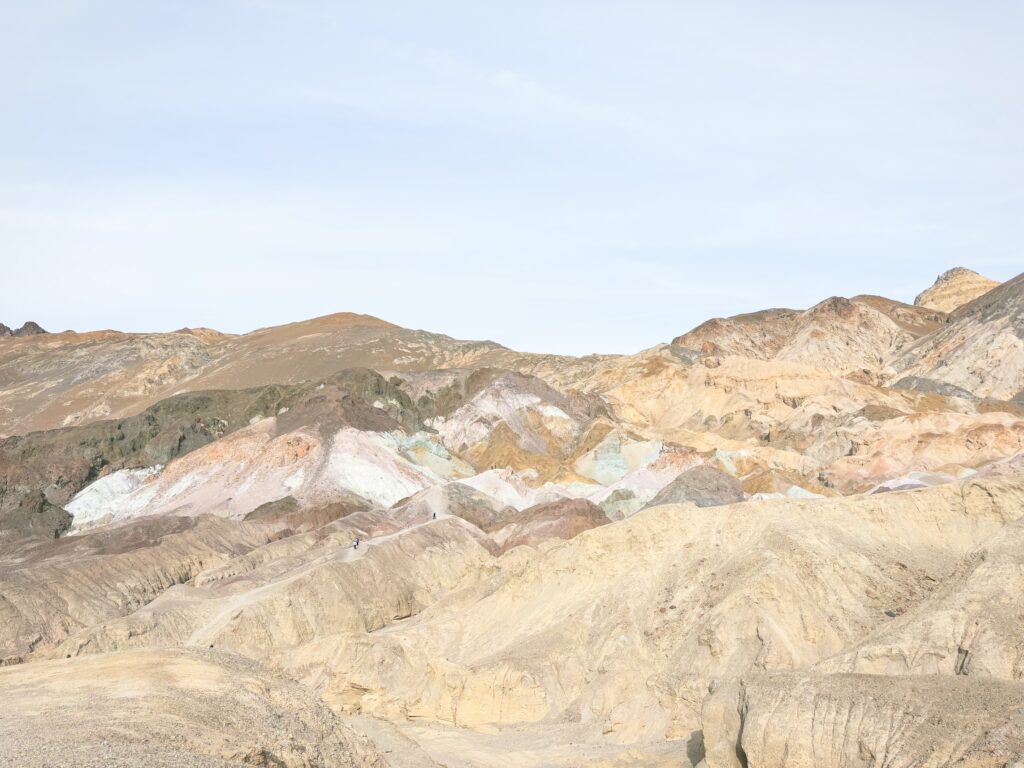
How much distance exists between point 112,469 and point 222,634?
5877 cm

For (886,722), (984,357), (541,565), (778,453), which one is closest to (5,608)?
(541,565)

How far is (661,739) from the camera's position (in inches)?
1492

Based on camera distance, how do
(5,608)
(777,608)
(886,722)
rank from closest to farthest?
(886,722) → (777,608) → (5,608)

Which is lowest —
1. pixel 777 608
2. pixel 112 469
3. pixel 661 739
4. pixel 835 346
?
pixel 661 739

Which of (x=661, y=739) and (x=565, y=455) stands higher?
(x=565, y=455)

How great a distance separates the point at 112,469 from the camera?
10838cm

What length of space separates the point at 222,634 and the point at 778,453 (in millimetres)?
62846

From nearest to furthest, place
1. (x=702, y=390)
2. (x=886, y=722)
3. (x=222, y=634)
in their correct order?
(x=886, y=722) → (x=222, y=634) → (x=702, y=390)

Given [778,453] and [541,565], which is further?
[778,453]

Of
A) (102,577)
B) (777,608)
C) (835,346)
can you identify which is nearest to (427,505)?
(102,577)

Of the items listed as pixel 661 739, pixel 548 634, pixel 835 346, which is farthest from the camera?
pixel 835 346

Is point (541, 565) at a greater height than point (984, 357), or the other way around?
point (984, 357)

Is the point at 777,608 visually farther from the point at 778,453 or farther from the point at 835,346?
the point at 835,346

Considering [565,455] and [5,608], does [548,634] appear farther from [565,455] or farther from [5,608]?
[565,455]
